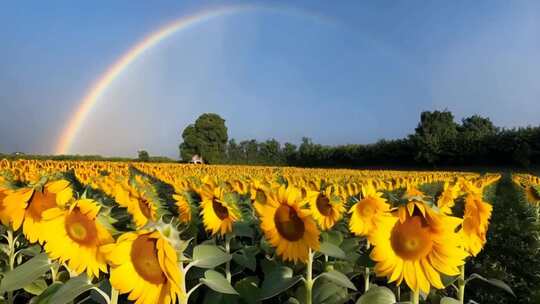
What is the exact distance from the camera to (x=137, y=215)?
8.43ft

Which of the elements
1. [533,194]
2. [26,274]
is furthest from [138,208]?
[533,194]

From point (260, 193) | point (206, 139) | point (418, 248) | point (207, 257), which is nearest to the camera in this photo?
point (418, 248)

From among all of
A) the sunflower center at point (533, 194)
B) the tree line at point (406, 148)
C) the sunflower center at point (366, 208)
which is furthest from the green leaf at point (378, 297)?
the tree line at point (406, 148)

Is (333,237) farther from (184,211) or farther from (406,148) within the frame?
(406,148)

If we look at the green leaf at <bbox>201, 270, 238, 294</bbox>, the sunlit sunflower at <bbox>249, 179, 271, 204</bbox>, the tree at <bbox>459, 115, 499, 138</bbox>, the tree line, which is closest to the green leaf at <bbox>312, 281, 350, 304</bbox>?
the green leaf at <bbox>201, 270, 238, 294</bbox>

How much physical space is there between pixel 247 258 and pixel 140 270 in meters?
1.16

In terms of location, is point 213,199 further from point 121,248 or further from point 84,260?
point 121,248

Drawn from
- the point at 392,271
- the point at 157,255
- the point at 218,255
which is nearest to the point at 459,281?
the point at 392,271

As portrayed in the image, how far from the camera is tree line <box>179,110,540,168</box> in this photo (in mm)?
39469

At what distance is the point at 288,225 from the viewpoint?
7.17 feet

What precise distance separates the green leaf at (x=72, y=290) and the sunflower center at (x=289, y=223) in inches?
33.0

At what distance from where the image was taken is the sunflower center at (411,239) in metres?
1.53

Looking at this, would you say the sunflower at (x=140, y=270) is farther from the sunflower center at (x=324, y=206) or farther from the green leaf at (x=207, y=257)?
the sunflower center at (x=324, y=206)

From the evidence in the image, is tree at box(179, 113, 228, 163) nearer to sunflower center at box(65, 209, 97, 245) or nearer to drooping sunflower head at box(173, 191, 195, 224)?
drooping sunflower head at box(173, 191, 195, 224)
